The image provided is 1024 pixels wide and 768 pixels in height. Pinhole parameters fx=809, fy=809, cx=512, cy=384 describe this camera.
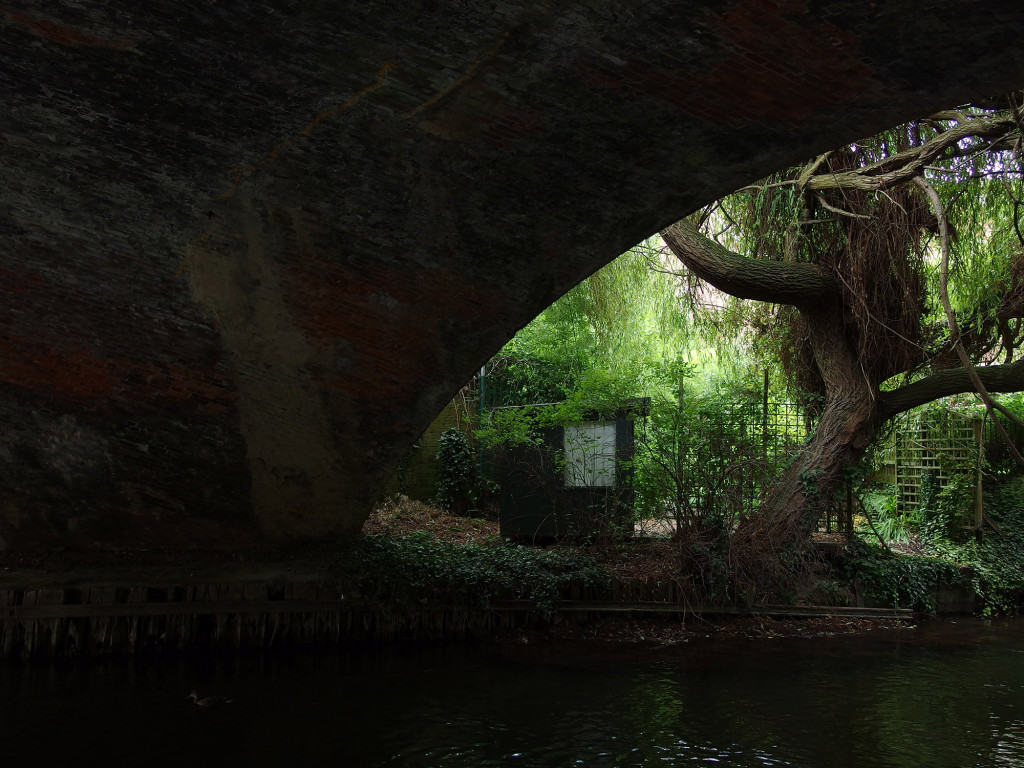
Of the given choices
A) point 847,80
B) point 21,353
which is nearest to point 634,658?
point 847,80

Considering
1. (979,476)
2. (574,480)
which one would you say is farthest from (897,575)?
(574,480)

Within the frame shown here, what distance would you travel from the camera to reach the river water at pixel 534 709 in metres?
4.74

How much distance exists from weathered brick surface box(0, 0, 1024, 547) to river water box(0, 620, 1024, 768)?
1.75 m

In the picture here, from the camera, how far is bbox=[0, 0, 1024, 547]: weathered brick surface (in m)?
3.89

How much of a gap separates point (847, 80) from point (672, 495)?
5.52 m

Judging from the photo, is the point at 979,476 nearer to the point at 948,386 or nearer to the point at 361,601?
the point at 948,386

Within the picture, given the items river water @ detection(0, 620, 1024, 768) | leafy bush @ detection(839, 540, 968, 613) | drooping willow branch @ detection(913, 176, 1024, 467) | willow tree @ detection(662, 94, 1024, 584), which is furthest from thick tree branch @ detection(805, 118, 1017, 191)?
river water @ detection(0, 620, 1024, 768)

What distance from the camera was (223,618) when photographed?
720 cm

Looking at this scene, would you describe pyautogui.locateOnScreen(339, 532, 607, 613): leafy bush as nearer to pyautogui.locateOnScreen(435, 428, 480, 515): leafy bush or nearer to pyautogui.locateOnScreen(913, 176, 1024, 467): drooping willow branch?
pyautogui.locateOnScreen(435, 428, 480, 515): leafy bush

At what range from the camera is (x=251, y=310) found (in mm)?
5762

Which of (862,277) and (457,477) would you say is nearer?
(862,277)

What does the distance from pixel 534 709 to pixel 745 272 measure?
17.7 ft

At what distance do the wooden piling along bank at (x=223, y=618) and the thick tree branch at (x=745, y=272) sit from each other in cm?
380

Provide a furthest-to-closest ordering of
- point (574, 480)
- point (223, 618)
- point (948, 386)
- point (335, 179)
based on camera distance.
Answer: point (574, 480) → point (948, 386) → point (223, 618) → point (335, 179)
